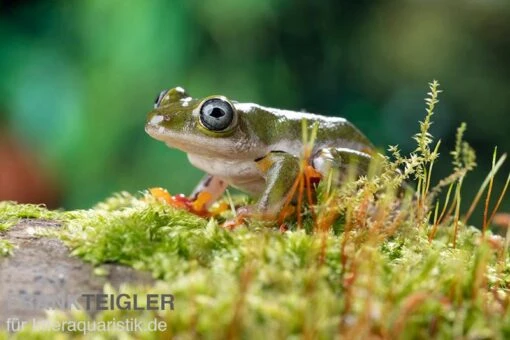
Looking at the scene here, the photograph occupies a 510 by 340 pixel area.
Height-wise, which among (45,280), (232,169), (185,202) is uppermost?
(232,169)

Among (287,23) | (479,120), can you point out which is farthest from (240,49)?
(479,120)

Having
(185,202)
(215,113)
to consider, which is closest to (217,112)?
(215,113)

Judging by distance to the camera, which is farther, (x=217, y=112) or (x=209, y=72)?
(x=209, y=72)

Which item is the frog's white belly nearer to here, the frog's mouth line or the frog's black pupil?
the frog's mouth line

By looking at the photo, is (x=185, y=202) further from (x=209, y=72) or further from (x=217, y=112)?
(x=209, y=72)

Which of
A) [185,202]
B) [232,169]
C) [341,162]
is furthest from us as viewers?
[185,202]

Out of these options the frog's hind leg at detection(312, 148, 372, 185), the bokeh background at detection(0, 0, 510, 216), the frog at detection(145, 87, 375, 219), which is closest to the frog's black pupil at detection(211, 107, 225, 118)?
the frog at detection(145, 87, 375, 219)

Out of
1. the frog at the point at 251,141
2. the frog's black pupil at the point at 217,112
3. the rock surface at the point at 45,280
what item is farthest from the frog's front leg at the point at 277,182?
the rock surface at the point at 45,280
